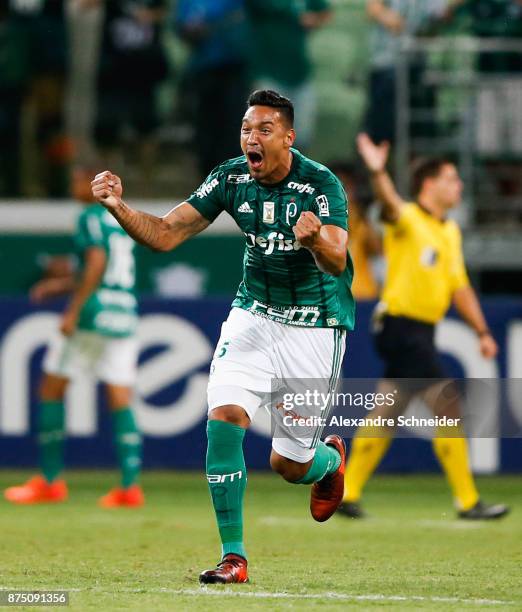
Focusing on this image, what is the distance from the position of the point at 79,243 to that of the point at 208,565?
346cm

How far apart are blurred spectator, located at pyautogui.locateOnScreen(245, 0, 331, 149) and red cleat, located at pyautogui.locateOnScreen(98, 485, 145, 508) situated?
3839mm


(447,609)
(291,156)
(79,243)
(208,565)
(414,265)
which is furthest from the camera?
(79,243)

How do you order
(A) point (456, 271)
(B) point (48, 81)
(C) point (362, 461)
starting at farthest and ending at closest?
(B) point (48, 81), (A) point (456, 271), (C) point (362, 461)

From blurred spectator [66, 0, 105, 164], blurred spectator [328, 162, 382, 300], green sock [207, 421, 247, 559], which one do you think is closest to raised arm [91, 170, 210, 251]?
green sock [207, 421, 247, 559]

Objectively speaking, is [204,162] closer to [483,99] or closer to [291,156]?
[483,99]

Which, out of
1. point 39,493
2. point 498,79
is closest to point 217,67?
point 498,79

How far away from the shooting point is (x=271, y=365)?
253 inches

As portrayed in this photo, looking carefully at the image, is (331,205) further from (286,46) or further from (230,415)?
(286,46)

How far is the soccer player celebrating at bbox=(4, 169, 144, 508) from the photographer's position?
9.80 meters

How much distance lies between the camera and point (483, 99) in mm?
12125

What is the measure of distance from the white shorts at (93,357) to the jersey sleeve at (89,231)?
61 cm

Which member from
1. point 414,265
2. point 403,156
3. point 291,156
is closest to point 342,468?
point 291,156

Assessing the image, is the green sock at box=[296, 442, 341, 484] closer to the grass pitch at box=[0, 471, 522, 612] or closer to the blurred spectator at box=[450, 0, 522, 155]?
the grass pitch at box=[0, 471, 522, 612]

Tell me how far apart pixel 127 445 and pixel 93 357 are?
0.64m
